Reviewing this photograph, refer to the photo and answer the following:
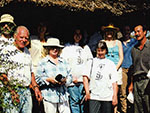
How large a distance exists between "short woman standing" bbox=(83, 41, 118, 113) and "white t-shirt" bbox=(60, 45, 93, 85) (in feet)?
1.84

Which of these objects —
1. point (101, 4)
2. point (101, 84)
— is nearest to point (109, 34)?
point (101, 4)

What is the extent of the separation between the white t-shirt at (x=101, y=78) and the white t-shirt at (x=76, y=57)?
0.57 meters

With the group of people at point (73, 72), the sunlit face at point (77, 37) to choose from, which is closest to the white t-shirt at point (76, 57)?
the group of people at point (73, 72)

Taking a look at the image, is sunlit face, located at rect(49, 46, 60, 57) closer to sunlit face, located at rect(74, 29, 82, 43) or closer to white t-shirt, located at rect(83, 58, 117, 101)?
white t-shirt, located at rect(83, 58, 117, 101)

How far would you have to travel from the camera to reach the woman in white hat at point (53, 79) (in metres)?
5.11

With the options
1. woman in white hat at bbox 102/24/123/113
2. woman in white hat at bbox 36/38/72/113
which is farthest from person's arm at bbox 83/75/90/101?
woman in white hat at bbox 102/24/123/113

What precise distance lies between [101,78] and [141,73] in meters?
0.98

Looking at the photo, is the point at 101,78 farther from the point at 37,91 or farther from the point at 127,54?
the point at 127,54

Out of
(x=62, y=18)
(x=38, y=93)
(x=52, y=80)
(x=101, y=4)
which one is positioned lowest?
(x=38, y=93)

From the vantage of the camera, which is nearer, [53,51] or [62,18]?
[53,51]

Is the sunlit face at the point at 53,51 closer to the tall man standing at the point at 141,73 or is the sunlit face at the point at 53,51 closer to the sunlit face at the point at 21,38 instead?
the sunlit face at the point at 21,38

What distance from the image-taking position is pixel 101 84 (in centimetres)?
526

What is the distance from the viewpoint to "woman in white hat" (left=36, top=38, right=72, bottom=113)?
16.8 feet

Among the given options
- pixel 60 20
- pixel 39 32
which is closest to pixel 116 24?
pixel 60 20
